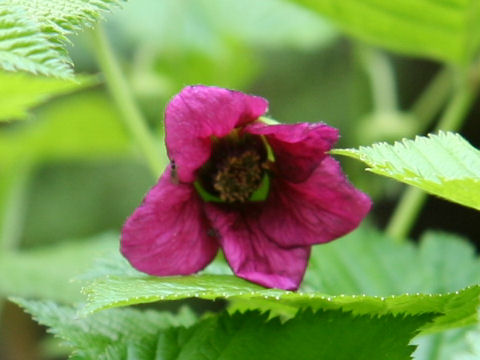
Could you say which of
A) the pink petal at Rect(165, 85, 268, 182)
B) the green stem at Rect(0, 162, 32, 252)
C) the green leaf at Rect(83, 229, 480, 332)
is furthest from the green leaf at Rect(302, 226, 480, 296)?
the green stem at Rect(0, 162, 32, 252)

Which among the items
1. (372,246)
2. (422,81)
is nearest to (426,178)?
(372,246)

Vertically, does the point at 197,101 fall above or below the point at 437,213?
above

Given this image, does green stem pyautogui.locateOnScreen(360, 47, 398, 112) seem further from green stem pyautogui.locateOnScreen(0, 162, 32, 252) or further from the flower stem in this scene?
green stem pyautogui.locateOnScreen(0, 162, 32, 252)

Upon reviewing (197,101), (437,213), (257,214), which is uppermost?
(197,101)

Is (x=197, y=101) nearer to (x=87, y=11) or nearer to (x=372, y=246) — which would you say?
(x=87, y=11)

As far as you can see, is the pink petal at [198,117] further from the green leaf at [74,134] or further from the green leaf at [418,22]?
the green leaf at [74,134]

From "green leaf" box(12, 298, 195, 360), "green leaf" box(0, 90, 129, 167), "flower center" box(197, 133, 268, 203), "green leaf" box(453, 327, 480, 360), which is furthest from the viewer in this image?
"green leaf" box(0, 90, 129, 167)

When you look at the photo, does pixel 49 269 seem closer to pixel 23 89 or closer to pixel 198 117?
pixel 23 89

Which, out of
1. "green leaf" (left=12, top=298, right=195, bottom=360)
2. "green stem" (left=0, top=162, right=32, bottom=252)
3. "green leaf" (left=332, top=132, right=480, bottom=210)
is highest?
"green leaf" (left=332, top=132, right=480, bottom=210)
